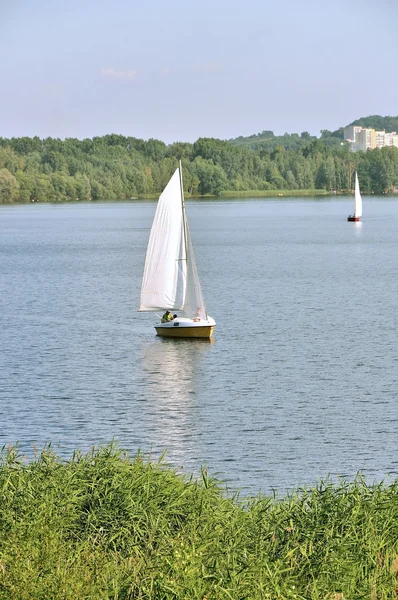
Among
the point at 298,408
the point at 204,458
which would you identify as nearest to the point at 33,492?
the point at 204,458

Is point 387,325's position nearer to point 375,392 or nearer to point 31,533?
point 375,392

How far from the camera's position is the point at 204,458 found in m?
25.2

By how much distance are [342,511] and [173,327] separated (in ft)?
93.8

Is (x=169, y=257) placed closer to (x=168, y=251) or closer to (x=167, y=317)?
(x=168, y=251)

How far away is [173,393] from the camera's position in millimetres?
33500

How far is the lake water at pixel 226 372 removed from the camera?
25.9m

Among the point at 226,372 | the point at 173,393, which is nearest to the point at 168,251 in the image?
the point at 226,372

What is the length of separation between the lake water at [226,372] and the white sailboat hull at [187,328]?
1.28 feet

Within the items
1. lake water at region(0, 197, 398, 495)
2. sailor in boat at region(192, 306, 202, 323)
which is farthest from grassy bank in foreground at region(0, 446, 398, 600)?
sailor in boat at region(192, 306, 202, 323)

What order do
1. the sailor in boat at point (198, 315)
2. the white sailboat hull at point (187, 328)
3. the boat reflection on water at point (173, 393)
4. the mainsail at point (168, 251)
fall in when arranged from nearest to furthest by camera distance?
1. the boat reflection on water at point (173, 393)
2. the white sailboat hull at point (187, 328)
3. the sailor in boat at point (198, 315)
4. the mainsail at point (168, 251)

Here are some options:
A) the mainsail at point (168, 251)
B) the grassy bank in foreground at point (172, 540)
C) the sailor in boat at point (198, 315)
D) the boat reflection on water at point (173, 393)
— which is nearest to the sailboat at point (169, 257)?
the mainsail at point (168, 251)

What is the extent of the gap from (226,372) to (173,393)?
368cm

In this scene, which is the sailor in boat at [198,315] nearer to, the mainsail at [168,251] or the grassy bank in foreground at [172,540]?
the mainsail at [168,251]

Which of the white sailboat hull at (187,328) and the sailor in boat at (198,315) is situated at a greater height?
the sailor in boat at (198,315)
